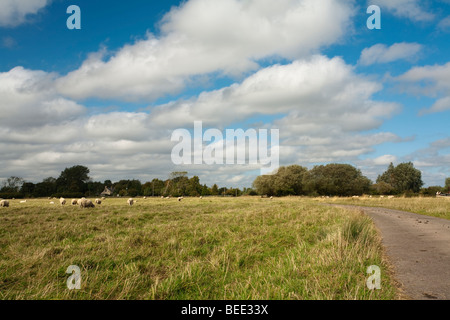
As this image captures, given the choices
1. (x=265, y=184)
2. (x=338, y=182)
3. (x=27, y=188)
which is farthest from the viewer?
(x=27, y=188)

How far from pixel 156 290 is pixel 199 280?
1.15 m

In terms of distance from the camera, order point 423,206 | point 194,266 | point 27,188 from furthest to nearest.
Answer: point 27,188
point 423,206
point 194,266

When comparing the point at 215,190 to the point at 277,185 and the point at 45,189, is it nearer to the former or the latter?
the point at 277,185

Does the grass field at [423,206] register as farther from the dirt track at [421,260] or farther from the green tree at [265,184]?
the green tree at [265,184]

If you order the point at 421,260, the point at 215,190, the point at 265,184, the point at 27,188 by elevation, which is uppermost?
the point at 265,184

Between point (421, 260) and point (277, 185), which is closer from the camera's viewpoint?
point (421, 260)

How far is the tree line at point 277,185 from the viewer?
281 feet

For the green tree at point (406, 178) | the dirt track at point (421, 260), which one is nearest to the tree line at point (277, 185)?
the green tree at point (406, 178)

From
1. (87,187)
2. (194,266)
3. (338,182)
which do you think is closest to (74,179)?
(87,187)

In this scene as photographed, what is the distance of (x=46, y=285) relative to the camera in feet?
21.5

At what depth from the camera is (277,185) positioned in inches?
3501

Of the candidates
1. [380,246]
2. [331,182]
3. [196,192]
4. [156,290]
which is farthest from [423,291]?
[196,192]
